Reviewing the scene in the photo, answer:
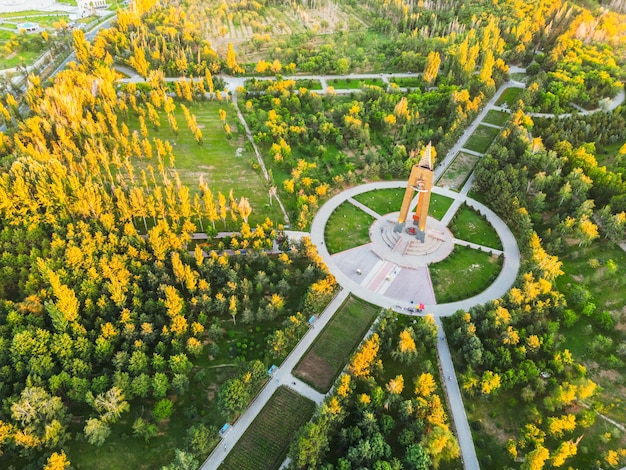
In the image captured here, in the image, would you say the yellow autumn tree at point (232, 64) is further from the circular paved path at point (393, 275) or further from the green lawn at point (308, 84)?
the circular paved path at point (393, 275)

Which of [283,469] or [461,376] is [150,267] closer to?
[283,469]

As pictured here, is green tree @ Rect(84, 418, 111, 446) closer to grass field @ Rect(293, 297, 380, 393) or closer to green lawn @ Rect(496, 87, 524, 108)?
grass field @ Rect(293, 297, 380, 393)

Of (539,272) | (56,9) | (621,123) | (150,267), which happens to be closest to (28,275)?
(150,267)

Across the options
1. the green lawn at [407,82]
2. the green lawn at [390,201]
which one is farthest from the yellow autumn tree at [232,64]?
the green lawn at [390,201]

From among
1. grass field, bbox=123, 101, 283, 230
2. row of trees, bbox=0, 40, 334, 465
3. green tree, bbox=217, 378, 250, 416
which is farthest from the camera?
grass field, bbox=123, 101, 283, 230

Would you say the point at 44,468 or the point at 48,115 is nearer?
the point at 44,468

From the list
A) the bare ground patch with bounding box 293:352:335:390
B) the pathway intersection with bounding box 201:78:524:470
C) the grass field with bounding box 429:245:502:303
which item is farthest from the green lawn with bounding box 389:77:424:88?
the bare ground patch with bounding box 293:352:335:390

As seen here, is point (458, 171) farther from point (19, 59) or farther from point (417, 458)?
point (19, 59)
